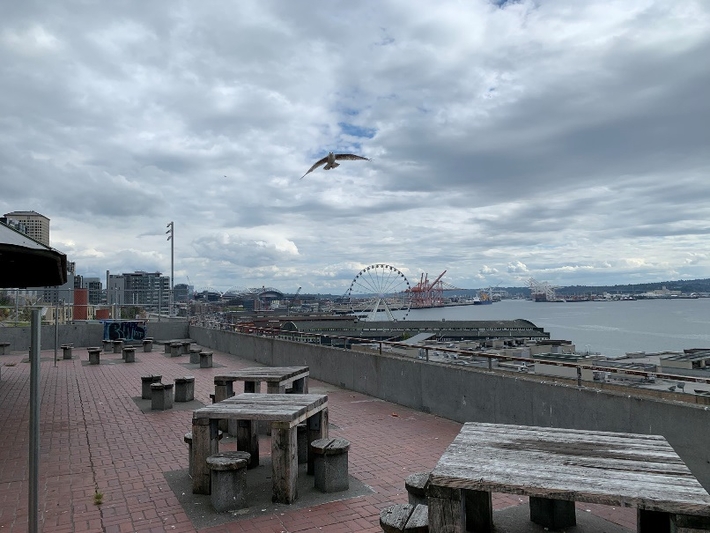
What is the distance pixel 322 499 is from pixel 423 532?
1950mm

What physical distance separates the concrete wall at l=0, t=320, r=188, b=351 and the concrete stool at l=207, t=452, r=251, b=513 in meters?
19.2

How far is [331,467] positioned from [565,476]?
273cm

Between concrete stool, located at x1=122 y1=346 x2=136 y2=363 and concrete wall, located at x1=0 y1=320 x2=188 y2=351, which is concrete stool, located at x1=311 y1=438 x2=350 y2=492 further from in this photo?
concrete wall, located at x1=0 y1=320 x2=188 y2=351

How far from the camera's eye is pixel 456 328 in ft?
317

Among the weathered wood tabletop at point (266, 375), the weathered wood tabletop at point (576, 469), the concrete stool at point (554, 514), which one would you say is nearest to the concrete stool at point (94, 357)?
the weathered wood tabletop at point (266, 375)

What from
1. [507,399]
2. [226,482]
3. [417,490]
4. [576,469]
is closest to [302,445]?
[226,482]

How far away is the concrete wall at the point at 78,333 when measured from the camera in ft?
67.6

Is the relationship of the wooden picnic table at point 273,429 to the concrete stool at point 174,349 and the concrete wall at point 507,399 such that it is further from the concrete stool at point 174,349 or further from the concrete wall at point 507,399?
the concrete stool at point 174,349

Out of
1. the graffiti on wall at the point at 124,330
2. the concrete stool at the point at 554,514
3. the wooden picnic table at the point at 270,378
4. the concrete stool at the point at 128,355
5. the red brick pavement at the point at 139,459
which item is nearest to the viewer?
the concrete stool at the point at 554,514

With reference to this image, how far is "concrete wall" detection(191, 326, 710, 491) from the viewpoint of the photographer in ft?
16.6

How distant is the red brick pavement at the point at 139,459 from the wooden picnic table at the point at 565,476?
111 centimetres

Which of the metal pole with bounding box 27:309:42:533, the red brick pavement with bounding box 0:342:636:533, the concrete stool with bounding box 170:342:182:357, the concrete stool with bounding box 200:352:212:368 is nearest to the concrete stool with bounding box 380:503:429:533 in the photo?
the red brick pavement with bounding box 0:342:636:533

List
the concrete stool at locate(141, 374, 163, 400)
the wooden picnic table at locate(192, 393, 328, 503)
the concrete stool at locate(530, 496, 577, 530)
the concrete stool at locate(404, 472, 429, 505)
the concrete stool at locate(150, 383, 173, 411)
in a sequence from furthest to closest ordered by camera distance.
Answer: the concrete stool at locate(141, 374, 163, 400) < the concrete stool at locate(150, 383, 173, 411) < the wooden picnic table at locate(192, 393, 328, 503) < the concrete stool at locate(530, 496, 577, 530) < the concrete stool at locate(404, 472, 429, 505)

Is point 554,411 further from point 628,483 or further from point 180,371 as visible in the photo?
point 180,371
